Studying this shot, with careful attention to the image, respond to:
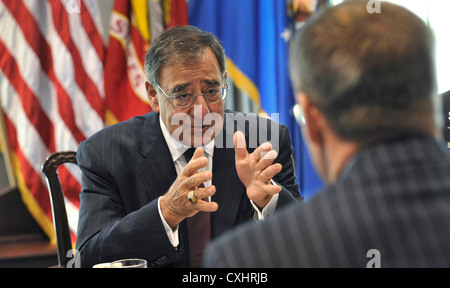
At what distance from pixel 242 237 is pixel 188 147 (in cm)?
133

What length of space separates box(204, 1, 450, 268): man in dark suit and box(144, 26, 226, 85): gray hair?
1.17m

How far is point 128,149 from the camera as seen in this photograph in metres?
2.06

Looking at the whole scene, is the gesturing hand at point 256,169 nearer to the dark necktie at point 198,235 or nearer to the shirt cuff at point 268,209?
the shirt cuff at point 268,209

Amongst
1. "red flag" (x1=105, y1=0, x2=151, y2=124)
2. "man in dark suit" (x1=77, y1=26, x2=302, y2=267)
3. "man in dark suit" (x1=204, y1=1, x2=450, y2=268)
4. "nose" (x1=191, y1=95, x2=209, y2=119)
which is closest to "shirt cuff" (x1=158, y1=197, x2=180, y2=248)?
"man in dark suit" (x1=77, y1=26, x2=302, y2=267)

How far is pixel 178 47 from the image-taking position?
1981mm

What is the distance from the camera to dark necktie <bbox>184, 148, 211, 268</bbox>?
6.23 feet

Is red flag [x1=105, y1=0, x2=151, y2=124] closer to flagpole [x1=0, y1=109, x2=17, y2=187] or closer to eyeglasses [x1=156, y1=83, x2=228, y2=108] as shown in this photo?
flagpole [x1=0, y1=109, x2=17, y2=187]

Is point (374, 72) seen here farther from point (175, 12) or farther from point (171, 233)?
point (175, 12)

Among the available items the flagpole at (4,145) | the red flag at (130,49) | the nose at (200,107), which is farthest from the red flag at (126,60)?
the nose at (200,107)

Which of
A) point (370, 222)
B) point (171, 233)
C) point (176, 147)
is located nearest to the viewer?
point (370, 222)

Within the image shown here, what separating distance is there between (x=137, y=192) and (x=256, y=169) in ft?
1.84

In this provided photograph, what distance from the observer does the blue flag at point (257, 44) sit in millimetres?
3721

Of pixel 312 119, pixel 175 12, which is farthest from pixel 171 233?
pixel 175 12

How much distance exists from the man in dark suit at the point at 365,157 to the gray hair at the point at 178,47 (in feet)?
3.83
